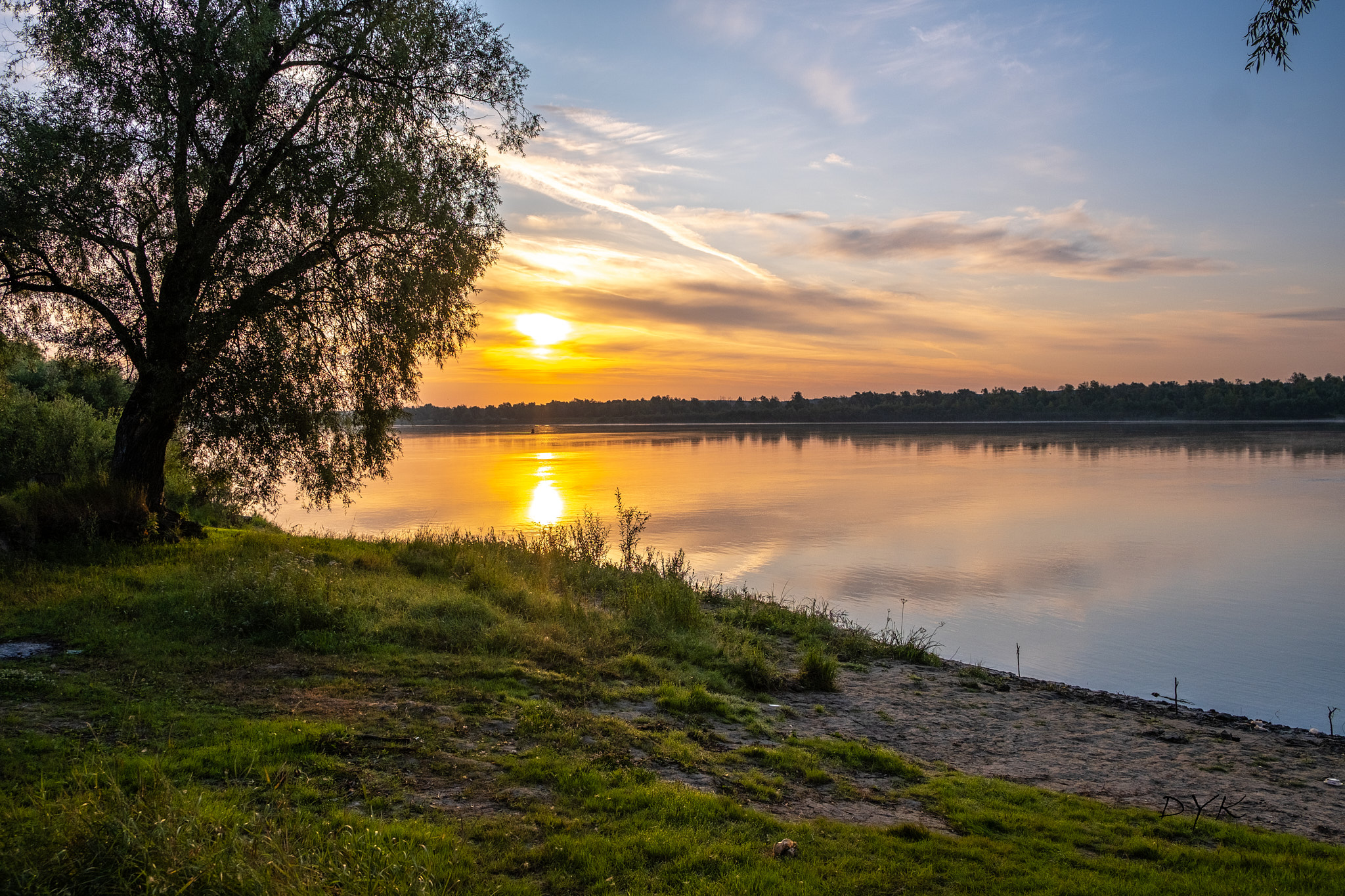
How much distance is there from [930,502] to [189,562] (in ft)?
95.5

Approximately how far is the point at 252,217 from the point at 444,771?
34.1 feet

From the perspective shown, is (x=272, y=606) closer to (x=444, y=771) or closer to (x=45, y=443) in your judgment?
(x=444, y=771)

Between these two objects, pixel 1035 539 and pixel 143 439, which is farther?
pixel 1035 539

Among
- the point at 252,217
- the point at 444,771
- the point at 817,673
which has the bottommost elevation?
the point at 817,673

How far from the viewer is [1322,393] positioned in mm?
110438

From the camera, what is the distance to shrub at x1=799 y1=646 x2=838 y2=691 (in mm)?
10422

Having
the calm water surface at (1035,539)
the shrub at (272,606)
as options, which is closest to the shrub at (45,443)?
the calm water surface at (1035,539)

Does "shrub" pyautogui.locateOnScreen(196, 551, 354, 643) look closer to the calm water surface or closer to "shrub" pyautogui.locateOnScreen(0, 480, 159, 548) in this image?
"shrub" pyautogui.locateOnScreen(0, 480, 159, 548)

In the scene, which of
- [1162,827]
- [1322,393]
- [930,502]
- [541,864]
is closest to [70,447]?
[541,864]

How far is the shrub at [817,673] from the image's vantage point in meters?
10.4

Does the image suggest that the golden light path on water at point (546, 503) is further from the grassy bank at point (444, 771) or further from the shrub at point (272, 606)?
the grassy bank at point (444, 771)

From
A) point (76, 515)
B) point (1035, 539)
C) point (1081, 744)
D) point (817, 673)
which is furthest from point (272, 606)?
point (1035, 539)

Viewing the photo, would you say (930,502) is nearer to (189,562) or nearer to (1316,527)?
(1316,527)

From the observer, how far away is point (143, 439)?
1315 cm
